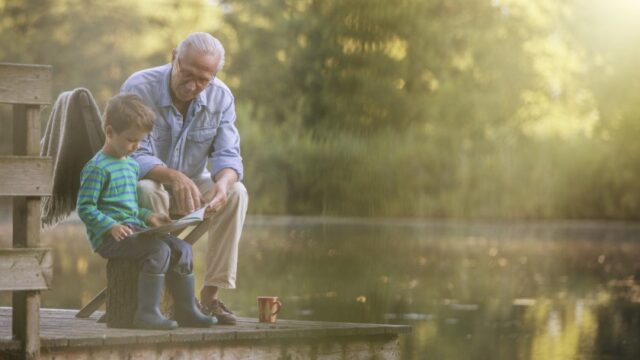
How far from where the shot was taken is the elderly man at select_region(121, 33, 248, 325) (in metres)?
5.26

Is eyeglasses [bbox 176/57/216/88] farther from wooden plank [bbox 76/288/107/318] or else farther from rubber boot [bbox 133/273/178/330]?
wooden plank [bbox 76/288/107/318]

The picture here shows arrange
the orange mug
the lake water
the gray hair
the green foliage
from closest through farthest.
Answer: the gray hair < the orange mug < the lake water < the green foliage

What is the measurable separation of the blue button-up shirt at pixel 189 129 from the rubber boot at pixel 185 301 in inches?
16.0

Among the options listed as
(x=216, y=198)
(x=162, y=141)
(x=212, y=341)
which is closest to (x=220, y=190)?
(x=216, y=198)

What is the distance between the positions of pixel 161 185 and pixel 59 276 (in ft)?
28.6

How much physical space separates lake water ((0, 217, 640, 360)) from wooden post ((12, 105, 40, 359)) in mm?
3990

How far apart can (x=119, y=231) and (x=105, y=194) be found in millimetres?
134

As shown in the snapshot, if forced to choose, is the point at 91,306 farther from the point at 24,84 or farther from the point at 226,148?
the point at 24,84

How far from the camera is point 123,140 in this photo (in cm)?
504

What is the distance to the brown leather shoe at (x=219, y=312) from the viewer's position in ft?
18.2

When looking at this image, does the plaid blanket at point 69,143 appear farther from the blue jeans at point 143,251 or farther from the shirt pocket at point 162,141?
the blue jeans at point 143,251

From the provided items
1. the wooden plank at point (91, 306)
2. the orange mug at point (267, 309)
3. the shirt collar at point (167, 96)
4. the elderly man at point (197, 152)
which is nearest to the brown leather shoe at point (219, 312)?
the elderly man at point (197, 152)

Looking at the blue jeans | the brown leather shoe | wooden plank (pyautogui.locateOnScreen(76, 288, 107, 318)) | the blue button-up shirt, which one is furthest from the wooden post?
the brown leather shoe

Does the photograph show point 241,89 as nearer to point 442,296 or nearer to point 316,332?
point 442,296
